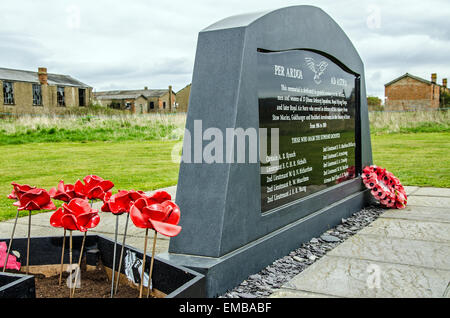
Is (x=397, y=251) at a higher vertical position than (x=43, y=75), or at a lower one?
lower

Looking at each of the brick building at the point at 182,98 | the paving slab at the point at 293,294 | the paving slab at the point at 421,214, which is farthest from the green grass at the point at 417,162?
the brick building at the point at 182,98

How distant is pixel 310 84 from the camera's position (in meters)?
4.92

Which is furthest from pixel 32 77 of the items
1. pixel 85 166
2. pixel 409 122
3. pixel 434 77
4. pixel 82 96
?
pixel 434 77

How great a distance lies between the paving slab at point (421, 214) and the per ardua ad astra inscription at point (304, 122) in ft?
2.66

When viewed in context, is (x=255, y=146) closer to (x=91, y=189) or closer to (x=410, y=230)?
(x=91, y=189)

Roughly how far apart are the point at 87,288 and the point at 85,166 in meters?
9.43

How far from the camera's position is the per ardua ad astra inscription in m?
3.94

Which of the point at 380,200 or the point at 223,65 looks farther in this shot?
the point at 380,200

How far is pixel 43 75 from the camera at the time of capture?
1919 inches

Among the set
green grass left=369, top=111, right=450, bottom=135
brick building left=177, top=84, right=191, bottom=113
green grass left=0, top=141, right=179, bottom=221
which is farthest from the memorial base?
brick building left=177, top=84, right=191, bottom=113

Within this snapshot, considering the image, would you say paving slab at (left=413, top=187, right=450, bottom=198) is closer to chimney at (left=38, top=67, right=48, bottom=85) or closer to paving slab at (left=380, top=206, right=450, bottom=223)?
paving slab at (left=380, top=206, right=450, bottom=223)
